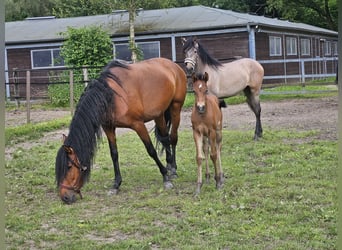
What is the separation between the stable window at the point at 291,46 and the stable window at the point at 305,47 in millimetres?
836

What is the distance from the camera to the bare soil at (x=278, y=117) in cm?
963

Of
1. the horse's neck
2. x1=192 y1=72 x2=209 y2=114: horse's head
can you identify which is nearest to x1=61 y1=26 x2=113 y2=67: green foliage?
the horse's neck

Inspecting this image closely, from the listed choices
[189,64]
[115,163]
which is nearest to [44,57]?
[189,64]

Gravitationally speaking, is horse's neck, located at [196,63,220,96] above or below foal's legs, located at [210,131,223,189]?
above

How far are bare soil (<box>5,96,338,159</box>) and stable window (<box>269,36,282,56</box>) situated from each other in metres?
5.84

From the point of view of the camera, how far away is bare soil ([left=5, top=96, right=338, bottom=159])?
9634 millimetres

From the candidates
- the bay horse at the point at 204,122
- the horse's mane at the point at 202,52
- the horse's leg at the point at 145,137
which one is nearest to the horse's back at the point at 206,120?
the bay horse at the point at 204,122

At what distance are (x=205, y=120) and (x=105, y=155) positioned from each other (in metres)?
3.12

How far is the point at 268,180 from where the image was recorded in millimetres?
5566

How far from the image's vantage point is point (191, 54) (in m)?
7.65

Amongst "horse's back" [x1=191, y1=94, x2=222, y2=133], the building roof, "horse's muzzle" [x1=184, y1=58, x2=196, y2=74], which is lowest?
"horse's back" [x1=191, y1=94, x2=222, y2=133]

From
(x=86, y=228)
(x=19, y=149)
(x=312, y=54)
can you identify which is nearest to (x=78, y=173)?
(x=86, y=228)

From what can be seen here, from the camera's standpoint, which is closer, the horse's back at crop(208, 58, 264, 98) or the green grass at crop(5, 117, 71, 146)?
the horse's back at crop(208, 58, 264, 98)

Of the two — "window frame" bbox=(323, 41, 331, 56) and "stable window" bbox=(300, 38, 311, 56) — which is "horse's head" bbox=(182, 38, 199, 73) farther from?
"window frame" bbox=(323, 41, 331, 56)
